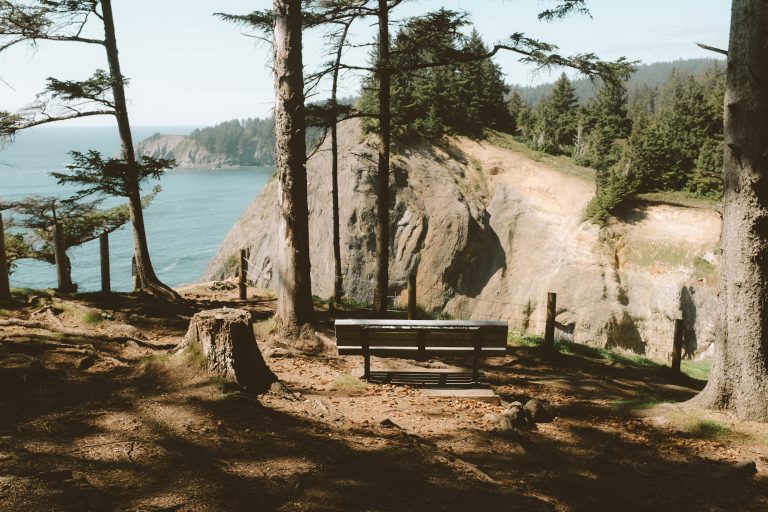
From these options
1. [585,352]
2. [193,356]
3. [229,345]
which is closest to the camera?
[229,345]

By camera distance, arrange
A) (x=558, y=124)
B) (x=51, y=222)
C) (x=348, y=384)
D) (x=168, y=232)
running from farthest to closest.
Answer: (x=168, y=232)
(x=558, y=124)
(x=51, y=222)
(x=348, y=384)

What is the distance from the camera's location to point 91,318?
9.02m

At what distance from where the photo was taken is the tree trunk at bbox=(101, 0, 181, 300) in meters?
11.8

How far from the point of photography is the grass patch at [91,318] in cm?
891

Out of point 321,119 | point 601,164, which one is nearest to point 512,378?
point 321,119

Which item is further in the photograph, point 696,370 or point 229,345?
point 696,370

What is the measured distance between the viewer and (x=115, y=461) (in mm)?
3916

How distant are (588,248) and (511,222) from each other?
505cm

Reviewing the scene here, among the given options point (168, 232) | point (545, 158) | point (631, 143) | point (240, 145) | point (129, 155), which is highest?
point (240, 145)

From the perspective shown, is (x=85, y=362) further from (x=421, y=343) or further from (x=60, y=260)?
(x=60, y=260)

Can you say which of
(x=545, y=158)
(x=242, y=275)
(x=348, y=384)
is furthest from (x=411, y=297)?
(x=545, y=158)

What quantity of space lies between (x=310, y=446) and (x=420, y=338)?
2.88 m

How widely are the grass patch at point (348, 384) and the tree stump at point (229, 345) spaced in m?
1.36

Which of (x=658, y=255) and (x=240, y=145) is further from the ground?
(x=240, y=145)
